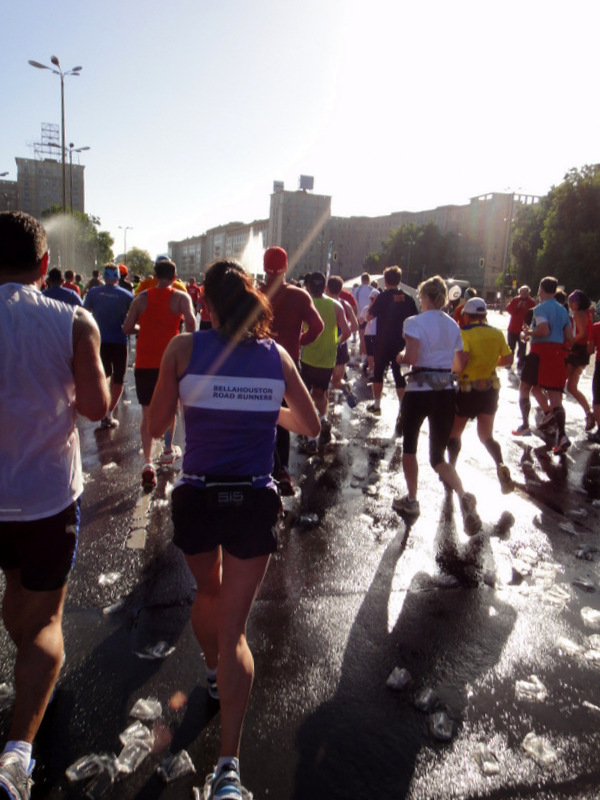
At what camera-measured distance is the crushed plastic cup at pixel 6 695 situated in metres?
2.68

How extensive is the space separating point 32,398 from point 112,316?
5521 millimetres

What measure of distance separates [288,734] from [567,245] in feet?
173

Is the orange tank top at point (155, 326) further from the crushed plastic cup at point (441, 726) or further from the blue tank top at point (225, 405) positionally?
the crushed plastic cup at point (441, 726)

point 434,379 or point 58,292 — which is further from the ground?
point 58,292

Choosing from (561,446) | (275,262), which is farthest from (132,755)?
(561,446)

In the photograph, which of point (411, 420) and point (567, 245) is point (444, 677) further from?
point (567, 245)

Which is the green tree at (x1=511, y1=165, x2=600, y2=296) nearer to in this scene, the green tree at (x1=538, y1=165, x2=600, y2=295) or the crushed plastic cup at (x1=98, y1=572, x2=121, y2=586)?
the green tree at (x1=538, y1=165, x2=600, y2=295)

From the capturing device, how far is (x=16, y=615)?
2.33 m

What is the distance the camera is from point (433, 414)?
4961 millimetres

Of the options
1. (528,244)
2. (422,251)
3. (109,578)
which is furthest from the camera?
(422,251)

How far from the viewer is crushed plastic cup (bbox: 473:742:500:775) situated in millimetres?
2418

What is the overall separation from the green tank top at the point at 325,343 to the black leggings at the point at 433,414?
227 cm

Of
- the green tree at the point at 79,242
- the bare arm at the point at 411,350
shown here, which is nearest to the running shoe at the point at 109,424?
the bare arm at the point at 411,350

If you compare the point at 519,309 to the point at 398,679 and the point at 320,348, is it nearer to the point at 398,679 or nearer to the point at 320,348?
the point at 320,348
